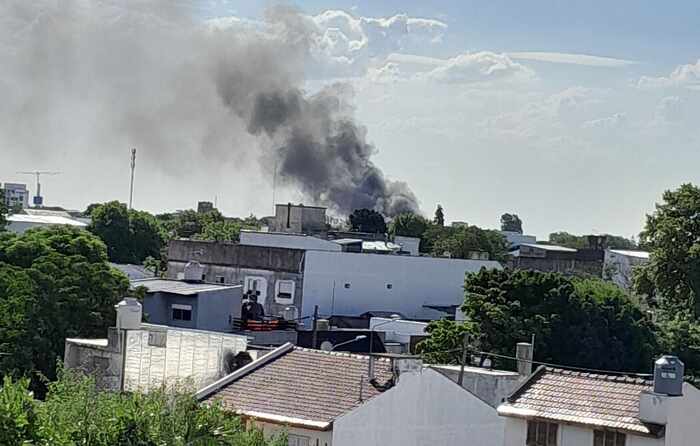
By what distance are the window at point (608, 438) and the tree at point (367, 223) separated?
85.5 meters

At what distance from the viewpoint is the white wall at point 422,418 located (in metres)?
27.2

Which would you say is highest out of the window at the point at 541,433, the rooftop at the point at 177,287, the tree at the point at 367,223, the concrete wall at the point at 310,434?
the tree at the point at 367,223

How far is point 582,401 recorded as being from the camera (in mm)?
27188

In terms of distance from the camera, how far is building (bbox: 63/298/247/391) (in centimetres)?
3166

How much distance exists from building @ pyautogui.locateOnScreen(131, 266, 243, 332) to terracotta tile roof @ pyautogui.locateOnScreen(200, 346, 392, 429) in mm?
24183

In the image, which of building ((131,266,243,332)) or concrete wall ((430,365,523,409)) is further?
building ((131,266,243,332))

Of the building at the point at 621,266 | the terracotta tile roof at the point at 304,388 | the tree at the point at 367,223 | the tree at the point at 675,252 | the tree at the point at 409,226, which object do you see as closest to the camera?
the terracotta tile roof at the point at 304,388

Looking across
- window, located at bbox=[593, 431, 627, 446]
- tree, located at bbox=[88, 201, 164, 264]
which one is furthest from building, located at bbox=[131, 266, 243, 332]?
tree, located at bbox=[88, 201, 164, 264]

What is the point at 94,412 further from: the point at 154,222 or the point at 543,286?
the point at 154,222

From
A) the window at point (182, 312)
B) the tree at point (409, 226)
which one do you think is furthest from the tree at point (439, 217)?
the window at point (182, 312)

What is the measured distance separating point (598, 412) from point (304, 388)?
19.9 ft

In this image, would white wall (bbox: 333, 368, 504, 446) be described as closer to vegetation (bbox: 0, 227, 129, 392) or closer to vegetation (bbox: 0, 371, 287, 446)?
vegetation (bbox: 0, 371, 287, 446)

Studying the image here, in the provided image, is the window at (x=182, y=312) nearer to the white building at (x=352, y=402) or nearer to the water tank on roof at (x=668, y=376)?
the white building at (x=352, y=402)

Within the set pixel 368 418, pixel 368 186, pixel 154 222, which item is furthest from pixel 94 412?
pixel 368 186
